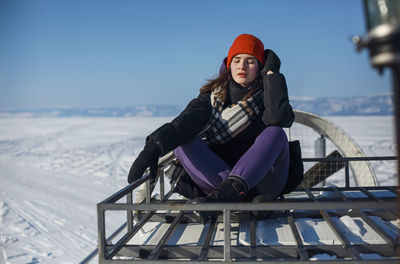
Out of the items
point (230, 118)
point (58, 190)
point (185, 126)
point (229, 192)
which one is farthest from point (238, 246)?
point (58, 190)

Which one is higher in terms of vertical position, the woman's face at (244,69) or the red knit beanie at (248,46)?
the red knit beanie at (248,46)

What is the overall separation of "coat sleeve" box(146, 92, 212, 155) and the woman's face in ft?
0.85

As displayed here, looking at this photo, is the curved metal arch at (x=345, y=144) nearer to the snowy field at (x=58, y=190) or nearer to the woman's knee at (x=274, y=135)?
the woman's knee at (x=274, y=135)

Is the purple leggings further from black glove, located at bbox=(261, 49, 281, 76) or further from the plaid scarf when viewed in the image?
black glove, located at bbox=(261, 49, 281, 76)

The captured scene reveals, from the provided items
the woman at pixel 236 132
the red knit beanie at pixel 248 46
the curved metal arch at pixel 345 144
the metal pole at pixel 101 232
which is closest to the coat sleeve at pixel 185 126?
the woman at pixel 236 132

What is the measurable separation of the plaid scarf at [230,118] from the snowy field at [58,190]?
1499 mm

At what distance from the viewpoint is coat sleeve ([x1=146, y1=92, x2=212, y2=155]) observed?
2410 millimetres

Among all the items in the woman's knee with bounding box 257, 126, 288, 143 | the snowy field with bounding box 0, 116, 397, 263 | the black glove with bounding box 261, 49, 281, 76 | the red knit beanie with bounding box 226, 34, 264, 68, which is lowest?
the snowy field with bounding box 0, 116, 397, 263

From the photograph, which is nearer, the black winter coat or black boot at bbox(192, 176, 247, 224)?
black boot at bbox(192, 176, 247, 224)

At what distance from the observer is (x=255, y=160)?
2316 millimetres

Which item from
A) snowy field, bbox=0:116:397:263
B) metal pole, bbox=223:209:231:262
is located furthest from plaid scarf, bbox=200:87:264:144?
snowy field, bbox=0:116:397:263

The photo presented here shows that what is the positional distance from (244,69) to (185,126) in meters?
0.70

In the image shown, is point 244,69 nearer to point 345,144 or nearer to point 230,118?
point 230,118

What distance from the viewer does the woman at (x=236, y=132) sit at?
2350mm
